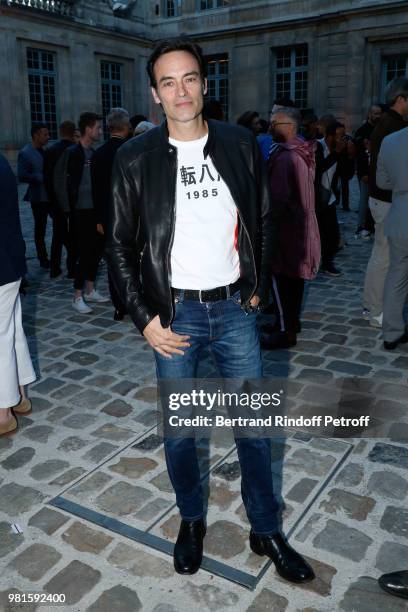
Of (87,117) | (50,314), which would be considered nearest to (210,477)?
(50,314)

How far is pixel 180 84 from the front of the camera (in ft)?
7.21

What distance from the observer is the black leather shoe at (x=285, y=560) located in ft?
7.95

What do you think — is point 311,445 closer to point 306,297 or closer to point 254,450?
point 254,450

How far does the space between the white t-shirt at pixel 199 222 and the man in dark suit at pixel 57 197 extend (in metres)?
5.51

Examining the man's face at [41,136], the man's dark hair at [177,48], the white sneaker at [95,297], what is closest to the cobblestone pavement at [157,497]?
the white sneaker at [95,297]

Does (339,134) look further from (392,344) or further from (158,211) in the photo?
(158,211)

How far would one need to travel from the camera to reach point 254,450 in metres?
2.38

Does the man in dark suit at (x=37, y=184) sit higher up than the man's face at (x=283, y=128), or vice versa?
the man's face at (x=283, y=128)

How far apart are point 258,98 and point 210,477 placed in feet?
76.0

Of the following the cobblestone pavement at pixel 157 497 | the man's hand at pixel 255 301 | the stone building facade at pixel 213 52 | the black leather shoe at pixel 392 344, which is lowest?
the cobblestone pavement at pixel 157 497

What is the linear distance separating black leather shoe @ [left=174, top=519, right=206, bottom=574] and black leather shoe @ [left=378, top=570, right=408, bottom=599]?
80 centimetres

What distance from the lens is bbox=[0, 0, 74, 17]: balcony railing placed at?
20.5 meters

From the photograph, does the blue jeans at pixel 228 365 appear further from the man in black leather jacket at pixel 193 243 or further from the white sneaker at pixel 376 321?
→ the white sneaker at pixel 376 321

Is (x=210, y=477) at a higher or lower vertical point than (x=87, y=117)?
lower
